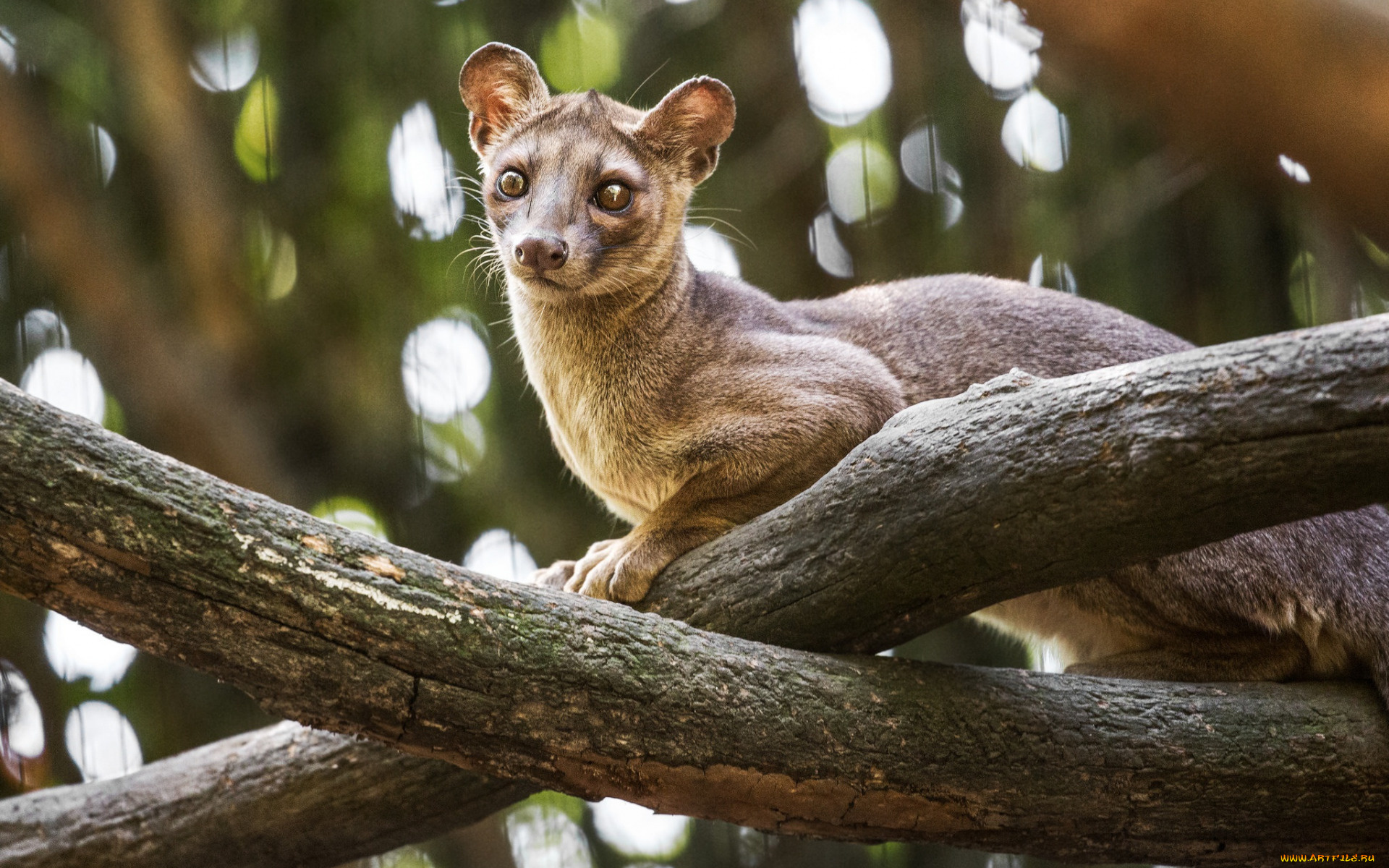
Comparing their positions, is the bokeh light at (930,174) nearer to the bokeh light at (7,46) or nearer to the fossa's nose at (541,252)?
the fossa's nose at (541,252)

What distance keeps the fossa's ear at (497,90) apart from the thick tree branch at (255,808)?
211cm

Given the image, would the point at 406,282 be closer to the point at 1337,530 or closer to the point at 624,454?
the point at 624,454

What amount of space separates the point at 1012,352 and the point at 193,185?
4.44 metres

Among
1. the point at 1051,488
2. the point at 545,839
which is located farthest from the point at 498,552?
the point at 1051,488

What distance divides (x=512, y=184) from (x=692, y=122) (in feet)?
2.24

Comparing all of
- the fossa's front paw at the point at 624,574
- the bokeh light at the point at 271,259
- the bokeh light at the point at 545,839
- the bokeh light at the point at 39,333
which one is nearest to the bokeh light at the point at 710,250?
the fossa's front paw at the point at 624,574

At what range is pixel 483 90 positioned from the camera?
4254 mm

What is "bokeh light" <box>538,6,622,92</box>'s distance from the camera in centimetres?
670

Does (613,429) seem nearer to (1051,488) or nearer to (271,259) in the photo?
(1051,488)

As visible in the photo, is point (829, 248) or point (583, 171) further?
point (829, 248)

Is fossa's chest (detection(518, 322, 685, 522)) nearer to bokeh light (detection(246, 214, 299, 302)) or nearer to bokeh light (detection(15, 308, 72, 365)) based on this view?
bokeh light (detection(246, 214, 299, 302))

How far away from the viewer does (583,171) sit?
3801 millimetres

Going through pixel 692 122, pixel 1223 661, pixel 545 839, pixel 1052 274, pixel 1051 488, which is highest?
pixel 1052 274

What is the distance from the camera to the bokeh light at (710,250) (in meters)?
4.51
